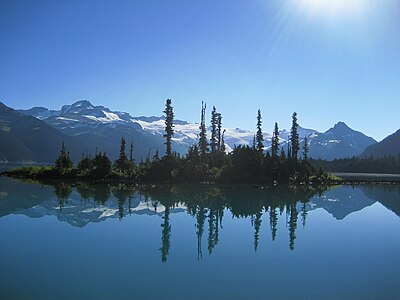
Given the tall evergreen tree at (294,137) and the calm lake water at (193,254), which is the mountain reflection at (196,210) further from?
the tall evergreen tree at (294,137)

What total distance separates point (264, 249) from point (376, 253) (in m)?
6.88

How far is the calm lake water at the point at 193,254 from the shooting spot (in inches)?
584

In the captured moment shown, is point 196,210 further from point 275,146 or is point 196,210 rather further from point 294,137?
point 294,137

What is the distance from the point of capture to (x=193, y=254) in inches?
802

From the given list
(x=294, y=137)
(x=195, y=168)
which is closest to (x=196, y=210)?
(x=195, y=168)

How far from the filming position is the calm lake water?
14.8 m

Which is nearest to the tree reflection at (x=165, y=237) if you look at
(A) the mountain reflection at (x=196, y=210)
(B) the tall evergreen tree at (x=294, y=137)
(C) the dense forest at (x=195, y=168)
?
(A) the mountain reflection at (x=196, y=210)

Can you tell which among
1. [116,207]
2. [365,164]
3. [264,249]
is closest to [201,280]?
[264,249]

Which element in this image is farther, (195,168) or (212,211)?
(195,168)

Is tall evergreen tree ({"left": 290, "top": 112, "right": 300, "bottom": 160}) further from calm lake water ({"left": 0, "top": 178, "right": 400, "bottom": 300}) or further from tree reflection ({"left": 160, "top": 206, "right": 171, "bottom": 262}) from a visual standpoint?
tree reflection ({"left": 160, "top": 206, "right": 171, "bottom": 262})

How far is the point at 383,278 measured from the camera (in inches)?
664

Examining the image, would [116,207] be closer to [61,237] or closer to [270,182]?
[61,237]

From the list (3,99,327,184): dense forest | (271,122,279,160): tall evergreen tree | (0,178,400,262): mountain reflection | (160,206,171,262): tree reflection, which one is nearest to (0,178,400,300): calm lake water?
(160,206,171,262): tree reflection

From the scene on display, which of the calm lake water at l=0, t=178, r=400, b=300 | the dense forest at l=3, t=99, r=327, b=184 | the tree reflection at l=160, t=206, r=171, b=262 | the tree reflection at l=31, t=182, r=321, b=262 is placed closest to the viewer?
the calm lake water at l=0, t=178, r=400, b=300
